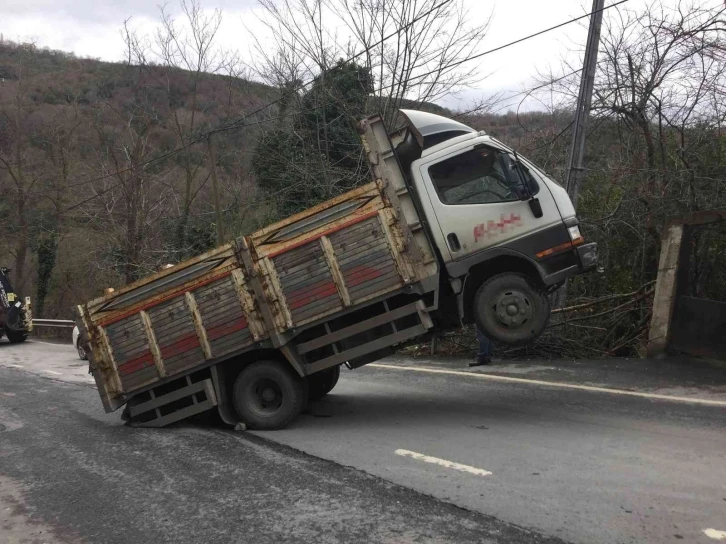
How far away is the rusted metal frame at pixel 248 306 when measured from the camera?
278 inches

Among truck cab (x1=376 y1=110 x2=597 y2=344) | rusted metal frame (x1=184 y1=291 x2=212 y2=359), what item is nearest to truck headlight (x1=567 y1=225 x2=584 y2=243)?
truck cab (x1=376 y1=110 x2=597 y2=344)

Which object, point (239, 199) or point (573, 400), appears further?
point (239, 199)

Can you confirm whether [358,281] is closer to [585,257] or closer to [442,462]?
[442,462]

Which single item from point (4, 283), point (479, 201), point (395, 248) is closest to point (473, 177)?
point (479, 201)

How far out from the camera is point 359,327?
22.9ft

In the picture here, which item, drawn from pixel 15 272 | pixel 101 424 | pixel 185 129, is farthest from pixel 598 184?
pixel 15 272

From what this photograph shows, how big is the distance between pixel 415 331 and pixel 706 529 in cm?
343

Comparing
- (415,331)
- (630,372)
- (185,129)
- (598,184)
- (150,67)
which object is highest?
(150,67)

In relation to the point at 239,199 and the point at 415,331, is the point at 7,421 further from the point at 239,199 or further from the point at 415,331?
the point at 239,199

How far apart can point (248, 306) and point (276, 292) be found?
0.37m

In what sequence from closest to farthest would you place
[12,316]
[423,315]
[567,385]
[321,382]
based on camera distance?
[423,315] < [321,382] < [567,385] < [12,316]

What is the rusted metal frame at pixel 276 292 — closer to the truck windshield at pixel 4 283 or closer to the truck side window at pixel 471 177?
the truck side window at pixel 471 177

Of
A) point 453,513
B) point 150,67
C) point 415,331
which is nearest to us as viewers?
point 453,513

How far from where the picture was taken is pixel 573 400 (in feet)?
25.9
